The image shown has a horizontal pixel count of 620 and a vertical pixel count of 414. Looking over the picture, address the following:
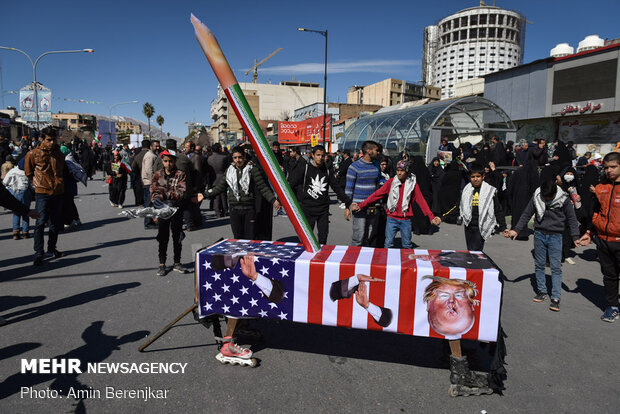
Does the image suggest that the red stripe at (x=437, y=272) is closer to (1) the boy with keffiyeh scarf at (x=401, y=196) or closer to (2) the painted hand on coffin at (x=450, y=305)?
(2) the painted hand on coffin at (x=450, y=305)

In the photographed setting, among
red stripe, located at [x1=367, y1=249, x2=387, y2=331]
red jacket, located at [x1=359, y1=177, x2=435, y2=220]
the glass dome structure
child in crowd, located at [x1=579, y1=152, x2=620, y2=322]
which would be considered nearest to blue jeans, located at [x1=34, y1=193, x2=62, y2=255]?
red jacket, located at [x1=359, y1=177, x2=435, y2=220]

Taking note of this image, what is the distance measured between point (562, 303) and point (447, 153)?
28.3ft

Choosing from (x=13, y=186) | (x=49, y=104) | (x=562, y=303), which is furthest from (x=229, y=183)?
(x=49, y=104)

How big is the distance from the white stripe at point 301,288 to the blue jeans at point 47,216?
535 cm

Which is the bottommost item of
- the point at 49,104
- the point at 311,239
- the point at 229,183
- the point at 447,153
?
the point at 311,239

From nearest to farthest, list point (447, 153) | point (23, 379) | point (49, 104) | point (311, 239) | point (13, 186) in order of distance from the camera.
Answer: point (23, 379), point (311, 239), point (13, 186), point (447, 153), point (49, 104)

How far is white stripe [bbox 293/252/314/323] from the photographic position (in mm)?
3297

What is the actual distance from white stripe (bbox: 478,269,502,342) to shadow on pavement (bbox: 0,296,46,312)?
5.33m

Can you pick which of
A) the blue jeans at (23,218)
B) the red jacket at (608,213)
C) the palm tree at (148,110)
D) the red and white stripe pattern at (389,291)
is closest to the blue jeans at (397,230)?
the red jacket at (608,213)

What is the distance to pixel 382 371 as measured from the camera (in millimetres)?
3555

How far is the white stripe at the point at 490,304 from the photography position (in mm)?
2969

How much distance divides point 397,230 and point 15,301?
5.54 meters

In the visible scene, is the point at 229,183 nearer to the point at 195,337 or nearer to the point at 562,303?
the point at 195,337

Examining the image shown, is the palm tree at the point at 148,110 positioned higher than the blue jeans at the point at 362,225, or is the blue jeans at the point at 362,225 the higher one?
the palm tree at the point at 148,110
